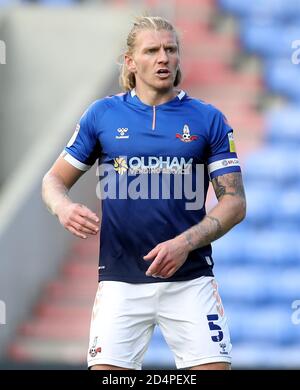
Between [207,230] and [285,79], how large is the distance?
268 inches

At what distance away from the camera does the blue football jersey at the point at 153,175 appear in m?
5.37

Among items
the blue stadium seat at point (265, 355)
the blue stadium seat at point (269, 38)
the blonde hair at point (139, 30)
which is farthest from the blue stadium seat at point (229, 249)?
the blonde hair at point (139, 30)

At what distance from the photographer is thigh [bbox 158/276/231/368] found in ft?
17.4

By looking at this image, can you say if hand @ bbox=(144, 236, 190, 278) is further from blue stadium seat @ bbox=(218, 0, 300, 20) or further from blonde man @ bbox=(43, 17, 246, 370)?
blue stadium seat @ bbox=(218, 0, 300, 20)

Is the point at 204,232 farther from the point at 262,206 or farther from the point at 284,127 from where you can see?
the point at 284,127

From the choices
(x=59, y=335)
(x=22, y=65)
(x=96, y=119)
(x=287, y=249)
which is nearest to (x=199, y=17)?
(x=22, y=65)

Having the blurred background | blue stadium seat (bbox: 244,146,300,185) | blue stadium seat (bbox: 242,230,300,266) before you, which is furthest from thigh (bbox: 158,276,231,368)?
blue stadium seat (bbox: 244,146,300,185)

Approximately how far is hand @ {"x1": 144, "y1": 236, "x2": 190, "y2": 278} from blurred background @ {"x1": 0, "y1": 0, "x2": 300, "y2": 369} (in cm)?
432

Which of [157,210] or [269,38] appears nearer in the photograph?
[157,210]

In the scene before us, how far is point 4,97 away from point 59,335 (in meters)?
3.16

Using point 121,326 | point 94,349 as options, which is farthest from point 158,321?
point 94,349

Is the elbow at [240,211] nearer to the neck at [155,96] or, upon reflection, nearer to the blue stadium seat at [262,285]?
the neck at [155,96]

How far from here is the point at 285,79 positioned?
11.8 metres

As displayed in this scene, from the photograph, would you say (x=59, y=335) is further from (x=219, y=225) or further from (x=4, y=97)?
(x=219, y=225)
